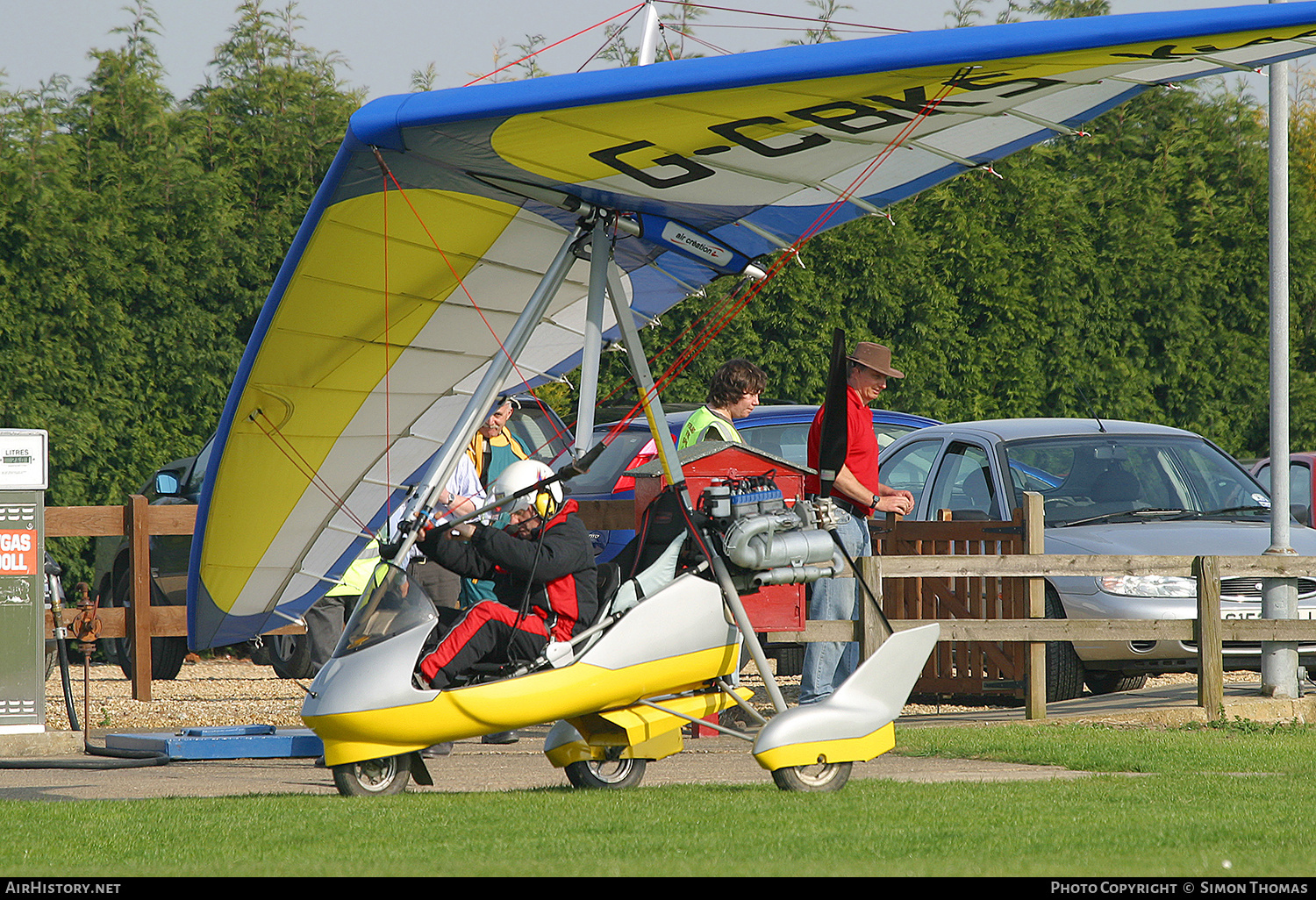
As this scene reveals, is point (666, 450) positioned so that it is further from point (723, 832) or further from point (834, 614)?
point (834, 614)

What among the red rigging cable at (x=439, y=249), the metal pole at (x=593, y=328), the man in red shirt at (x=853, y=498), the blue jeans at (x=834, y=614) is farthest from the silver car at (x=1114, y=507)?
the metal pole at (x=593, y=328)

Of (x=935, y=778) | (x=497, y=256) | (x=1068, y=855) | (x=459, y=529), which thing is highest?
(x=497, y=256)

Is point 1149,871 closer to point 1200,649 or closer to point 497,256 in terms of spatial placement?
point 497,256

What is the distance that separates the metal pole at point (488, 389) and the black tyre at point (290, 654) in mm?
6732

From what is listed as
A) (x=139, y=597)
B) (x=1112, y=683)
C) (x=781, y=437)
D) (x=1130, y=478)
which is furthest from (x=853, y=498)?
(x=139, y=597)

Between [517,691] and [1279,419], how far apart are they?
20.2ft

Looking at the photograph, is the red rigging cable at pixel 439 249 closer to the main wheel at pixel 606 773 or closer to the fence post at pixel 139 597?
the main wheel at pixel 606 773

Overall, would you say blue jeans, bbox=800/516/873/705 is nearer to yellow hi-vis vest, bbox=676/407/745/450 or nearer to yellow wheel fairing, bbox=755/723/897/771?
yellow hi-vis vest, bbox=676/407/745/450

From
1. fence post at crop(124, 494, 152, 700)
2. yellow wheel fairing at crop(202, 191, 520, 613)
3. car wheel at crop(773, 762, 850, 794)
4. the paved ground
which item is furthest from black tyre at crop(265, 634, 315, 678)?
car wheel at crop(773, 762, 850, 794)

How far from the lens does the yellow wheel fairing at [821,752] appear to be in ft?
22.7

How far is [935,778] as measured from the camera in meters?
7.80

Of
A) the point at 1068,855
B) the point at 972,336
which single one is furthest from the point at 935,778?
the point at 972,336

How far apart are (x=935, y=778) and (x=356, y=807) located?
2.81 metres

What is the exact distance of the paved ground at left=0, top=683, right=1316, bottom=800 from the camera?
7.97 meters
